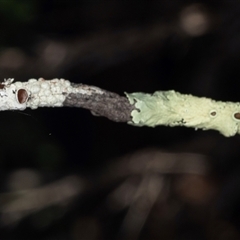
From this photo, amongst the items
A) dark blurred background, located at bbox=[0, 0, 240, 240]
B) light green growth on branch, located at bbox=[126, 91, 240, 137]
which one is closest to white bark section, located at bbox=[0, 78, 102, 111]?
light green growth on branch, located at bbox=[126, 91, 240, 137]

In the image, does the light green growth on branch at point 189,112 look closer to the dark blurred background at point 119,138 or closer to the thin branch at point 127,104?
the thin branch at point 127,104

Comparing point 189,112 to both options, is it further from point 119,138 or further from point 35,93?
point 119,138

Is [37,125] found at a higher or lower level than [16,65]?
lower

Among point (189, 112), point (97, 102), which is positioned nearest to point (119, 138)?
point (189, 112)

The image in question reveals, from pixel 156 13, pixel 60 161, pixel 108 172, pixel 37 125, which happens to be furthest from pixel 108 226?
pixel 156 13

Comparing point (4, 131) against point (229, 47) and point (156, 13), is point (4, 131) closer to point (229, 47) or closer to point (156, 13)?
point (156, 13)

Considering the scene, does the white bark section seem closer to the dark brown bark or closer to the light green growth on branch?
the dark brown bark

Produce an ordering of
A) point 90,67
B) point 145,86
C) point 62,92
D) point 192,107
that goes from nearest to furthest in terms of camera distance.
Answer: point 62,92
point 192,107
point 90,67
point 145,86
